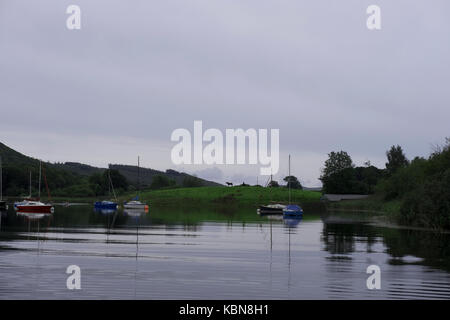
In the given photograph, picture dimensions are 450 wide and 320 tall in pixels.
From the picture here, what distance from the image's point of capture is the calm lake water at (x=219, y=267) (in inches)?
858

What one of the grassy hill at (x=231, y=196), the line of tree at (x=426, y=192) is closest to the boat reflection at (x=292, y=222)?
the line of tree at (x=426, y=192)

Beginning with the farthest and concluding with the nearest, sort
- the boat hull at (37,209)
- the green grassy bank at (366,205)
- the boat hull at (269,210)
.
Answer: the green grassy bank at (366,205) < the boat hull at (269,210) < the boat hull at (37,209)

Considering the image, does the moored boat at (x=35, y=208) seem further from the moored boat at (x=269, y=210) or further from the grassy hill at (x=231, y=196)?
the grassy hill at (x=231, y=196)

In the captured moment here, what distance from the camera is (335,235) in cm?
5291

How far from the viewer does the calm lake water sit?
21.8 metres

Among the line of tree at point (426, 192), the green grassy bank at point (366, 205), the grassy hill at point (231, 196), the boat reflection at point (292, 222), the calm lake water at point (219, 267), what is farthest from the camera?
the grassy hill at point (231, 196)

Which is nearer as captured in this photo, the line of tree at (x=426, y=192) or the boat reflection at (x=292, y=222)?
the line of tree at (x=426, y=192)

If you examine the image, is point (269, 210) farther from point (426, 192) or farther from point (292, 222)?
point (426, 192)

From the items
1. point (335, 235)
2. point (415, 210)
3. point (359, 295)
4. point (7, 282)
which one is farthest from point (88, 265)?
point (415, 210)

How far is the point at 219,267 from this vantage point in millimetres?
28906

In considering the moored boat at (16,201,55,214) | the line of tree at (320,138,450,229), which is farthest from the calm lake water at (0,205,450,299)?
the moored boat at (16,201,55,214)
